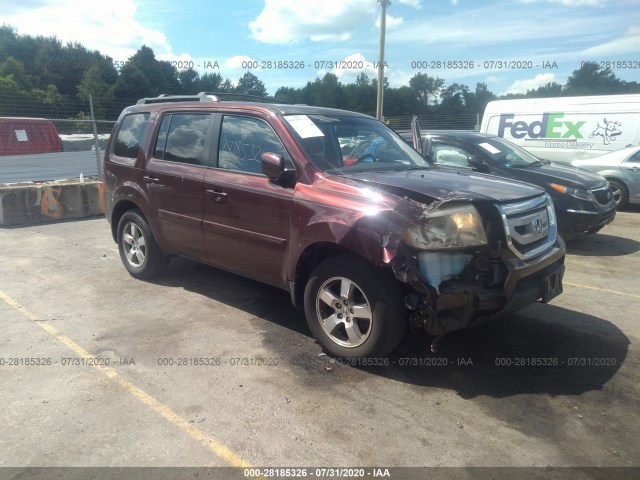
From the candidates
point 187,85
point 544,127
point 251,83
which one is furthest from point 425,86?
point 544,127

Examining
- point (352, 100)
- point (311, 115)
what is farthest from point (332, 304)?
point (352, 100)

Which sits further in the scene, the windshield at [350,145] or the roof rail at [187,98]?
the roof rail at [187,98]

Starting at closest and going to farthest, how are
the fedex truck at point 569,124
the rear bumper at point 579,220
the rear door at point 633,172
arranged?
the rear bumper at point 579,220
the rear door at point 633,172
the fedex truck at point 569,124

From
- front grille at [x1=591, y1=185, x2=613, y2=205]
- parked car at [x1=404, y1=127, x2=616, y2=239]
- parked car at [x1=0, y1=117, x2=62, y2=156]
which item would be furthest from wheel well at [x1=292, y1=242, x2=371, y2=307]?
parked car at [x1=0, y1=117, x2=62, y2=156]

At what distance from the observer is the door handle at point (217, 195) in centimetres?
436

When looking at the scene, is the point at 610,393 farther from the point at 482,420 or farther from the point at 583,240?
the point at 583,240

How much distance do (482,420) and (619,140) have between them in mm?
10491

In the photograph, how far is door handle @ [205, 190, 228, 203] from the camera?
14.3 feet

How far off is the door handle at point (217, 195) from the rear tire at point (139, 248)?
4.09ft

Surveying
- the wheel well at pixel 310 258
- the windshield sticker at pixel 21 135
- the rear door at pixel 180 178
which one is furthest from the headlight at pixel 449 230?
the windshield sticker at pixel 21 135

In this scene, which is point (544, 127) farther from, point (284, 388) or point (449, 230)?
point (284, 388)

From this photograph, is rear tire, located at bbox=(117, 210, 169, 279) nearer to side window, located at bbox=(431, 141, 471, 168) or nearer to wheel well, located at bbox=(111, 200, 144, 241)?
wheel well, located at bbox=(111, 200, 144, 241)

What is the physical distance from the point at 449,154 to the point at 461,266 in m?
4.85

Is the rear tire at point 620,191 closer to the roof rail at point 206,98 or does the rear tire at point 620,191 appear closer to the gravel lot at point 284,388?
the gravel lot at point 284,388
